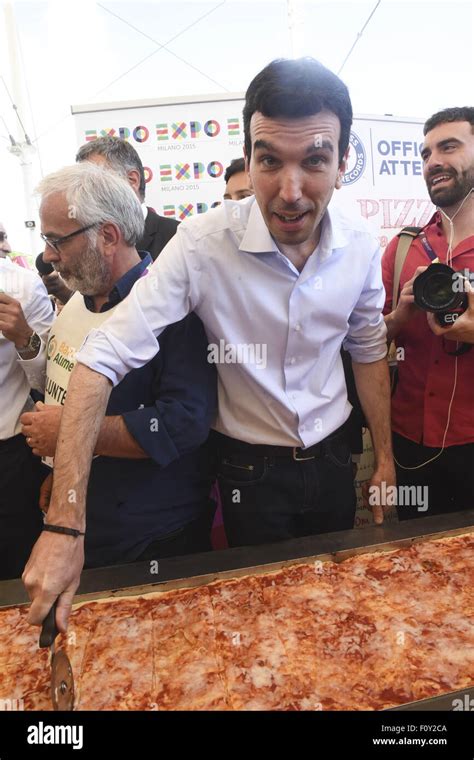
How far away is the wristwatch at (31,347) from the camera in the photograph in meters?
1.80

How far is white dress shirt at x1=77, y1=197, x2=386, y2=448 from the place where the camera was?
1.33 m

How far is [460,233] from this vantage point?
205cm

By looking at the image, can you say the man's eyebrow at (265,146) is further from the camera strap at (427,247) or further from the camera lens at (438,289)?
the camera strap at (427,247)

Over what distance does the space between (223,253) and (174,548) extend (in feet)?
3.18

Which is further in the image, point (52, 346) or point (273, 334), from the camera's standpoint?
point (52, 346)

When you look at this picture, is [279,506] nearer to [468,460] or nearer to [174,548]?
[174,548]

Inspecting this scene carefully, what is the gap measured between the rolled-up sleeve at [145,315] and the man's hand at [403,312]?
844 millimetres

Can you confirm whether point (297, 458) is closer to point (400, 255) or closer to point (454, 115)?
point (400, 255)

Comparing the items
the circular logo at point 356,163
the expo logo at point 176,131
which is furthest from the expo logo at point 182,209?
the circular logo at point 356,163

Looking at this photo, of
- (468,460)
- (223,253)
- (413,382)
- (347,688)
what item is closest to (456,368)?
(413,382)

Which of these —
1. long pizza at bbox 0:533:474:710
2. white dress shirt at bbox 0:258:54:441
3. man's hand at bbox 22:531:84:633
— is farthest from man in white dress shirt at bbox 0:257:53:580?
man's hand at bbox 22:531:84:633

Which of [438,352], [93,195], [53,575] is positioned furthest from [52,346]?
[438,352]

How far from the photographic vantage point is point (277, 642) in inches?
50.5

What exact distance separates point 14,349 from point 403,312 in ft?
5.08
